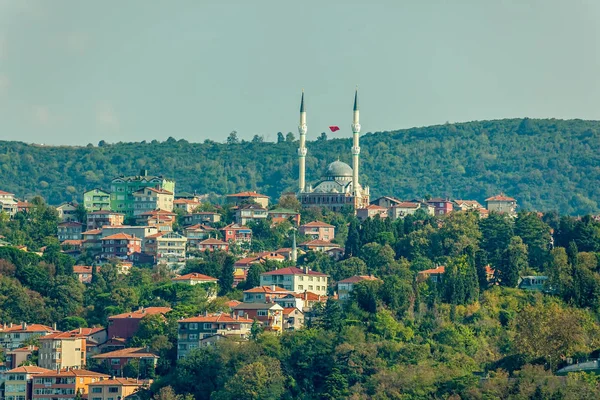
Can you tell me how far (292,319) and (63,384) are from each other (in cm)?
1157

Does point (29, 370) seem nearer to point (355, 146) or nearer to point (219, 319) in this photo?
point (219, 319)

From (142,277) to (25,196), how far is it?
7516 cm

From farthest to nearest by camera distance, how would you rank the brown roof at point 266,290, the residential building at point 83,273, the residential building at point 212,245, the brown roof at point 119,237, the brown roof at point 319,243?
the residential building at point 212,245, the brown roof at point 119,237, the brown roof at point 319,243, the residential building at point 83,273, the brown roof at point 266,290

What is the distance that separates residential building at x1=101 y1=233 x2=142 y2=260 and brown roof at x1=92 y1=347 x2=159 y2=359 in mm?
20222

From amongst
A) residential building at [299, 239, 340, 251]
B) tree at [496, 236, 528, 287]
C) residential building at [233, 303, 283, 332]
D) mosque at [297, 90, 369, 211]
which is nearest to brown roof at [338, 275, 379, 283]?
residential building at [233, 303, 283, 332]

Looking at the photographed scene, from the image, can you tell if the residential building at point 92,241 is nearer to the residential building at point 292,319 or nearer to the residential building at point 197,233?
the residential building at point 197,233

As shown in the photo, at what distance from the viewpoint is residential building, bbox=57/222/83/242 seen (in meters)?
111

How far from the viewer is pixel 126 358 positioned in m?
82.8

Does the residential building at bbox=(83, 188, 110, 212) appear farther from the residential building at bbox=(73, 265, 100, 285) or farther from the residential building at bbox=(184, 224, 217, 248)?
the residential building at bbox=(73, 265, 100, 285)

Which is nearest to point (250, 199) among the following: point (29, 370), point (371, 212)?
point (371, 212)

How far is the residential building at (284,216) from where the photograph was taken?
113 m

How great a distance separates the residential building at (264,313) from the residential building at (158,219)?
82.3ft

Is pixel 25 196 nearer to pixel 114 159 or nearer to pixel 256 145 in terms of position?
pixel 114 159

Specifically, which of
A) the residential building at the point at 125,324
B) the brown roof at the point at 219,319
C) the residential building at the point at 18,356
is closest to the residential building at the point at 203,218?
the residential building at the point at 125,324
